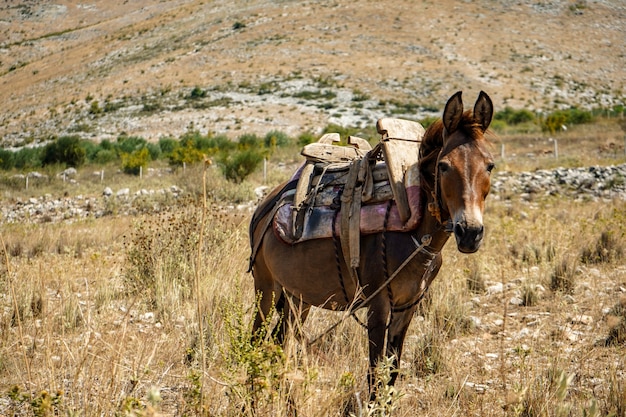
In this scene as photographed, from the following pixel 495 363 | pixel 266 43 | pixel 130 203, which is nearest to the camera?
pixel 495 363

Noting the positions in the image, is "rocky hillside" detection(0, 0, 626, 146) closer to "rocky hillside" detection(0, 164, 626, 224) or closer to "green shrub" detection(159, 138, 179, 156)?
"green shrub" detection(159, 138, 179, 156)

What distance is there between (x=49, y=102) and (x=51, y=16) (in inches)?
→ 1982

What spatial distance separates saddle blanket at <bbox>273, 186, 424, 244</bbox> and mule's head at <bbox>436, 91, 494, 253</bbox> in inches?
8.4

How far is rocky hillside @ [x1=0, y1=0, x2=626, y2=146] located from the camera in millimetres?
39281

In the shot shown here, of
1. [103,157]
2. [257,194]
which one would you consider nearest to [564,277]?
[257,194]

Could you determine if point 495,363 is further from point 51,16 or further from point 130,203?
point 51,16

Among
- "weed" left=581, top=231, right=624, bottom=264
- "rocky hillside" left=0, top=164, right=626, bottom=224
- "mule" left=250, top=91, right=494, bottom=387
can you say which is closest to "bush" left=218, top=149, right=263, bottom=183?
"rocky hillside" left=0, top=164, right=626, bottom=224

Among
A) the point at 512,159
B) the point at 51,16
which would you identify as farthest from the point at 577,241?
the point at 51,16

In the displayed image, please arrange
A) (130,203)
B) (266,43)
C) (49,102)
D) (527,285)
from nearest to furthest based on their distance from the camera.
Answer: (527,285) < (130,203) < (49,102) < (266,43)

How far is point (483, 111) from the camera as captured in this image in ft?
9.52

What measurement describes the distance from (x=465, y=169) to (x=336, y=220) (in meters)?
0.97

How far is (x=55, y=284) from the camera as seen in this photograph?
610cm

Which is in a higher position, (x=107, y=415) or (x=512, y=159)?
(x=107, y=415)

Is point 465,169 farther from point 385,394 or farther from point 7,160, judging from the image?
point 7,160
